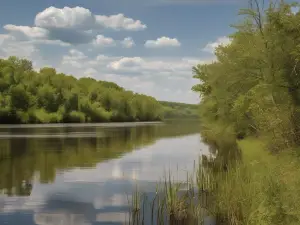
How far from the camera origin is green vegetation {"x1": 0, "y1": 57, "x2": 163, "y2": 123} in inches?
4974

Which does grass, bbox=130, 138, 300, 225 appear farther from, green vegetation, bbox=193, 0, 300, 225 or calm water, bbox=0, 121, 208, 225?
calm water, bbox=0, 121, 208, 225

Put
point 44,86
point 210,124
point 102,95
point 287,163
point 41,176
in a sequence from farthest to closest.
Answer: point 102,95 < point 44,86 < point 210,124 < point 41,176 < point 287,163

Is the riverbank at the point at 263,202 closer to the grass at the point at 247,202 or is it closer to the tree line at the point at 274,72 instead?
the grass at the point at 247,202

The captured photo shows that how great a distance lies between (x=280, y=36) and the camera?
89.3 ft

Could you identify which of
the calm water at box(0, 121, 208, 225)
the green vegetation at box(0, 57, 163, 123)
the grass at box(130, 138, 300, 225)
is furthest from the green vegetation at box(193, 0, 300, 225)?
the green vegetation at box(0, 57, 163, 123)

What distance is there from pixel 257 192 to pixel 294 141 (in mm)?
9155

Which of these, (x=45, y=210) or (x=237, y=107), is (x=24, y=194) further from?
(x=237, y=107)

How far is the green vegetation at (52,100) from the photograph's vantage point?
126 m

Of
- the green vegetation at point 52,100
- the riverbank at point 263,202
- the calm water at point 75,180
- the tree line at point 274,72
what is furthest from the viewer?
the green vegetation at point 52,100

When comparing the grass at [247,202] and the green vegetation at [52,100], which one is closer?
the grass at [247,202]

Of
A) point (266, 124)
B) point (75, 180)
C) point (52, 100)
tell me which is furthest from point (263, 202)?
point (52, 100)

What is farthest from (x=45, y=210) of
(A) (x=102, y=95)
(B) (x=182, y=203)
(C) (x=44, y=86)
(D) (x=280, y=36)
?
(A) (x=102, y=95)

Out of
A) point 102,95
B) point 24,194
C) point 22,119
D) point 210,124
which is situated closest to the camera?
point 24,194

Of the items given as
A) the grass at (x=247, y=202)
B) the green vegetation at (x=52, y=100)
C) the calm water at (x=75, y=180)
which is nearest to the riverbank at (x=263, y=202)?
the grass at (x=247, y=202)
